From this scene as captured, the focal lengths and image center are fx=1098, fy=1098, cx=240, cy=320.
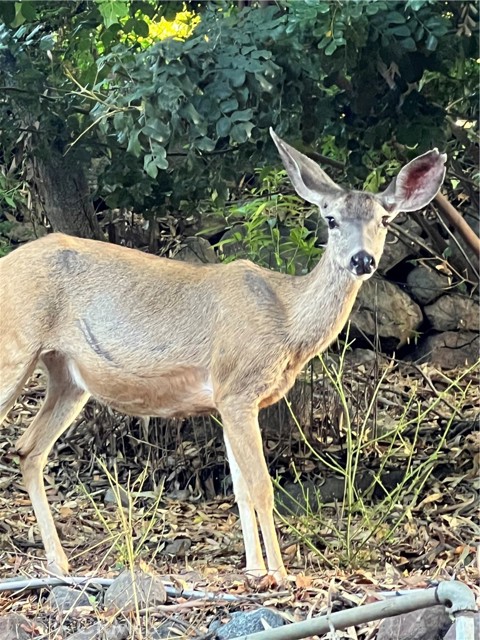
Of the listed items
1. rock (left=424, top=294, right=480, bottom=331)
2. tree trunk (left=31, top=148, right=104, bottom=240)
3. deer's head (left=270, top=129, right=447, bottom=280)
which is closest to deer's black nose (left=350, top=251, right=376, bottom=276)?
deer's head (left=270, top=129, right=447, bottom=280)

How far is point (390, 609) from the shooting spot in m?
3.95

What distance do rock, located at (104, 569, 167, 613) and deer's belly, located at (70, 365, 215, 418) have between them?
116cm

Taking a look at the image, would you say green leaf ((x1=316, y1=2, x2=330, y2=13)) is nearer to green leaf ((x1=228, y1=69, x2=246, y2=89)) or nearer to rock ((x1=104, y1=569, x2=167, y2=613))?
green leaf ((x1=228, y1=69, x2=246, y2=89))

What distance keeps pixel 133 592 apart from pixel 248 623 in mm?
602

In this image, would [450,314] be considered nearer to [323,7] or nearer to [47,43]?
[47,43]

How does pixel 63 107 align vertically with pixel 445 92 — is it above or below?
above

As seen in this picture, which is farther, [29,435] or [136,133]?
[29,435]

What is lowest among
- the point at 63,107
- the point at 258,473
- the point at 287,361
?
the point at 258,473

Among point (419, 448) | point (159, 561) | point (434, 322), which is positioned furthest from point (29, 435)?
point (434, 322)

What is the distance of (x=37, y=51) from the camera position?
7.64m

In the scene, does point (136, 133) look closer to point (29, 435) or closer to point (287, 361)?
point (287, 361)

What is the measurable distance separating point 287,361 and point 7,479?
10.7ft

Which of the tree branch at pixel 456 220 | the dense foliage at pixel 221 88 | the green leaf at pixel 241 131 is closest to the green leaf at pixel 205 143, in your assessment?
the dense foliage at pixel 221 88

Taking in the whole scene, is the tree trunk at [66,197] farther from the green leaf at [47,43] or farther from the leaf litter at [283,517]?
the leaf litter at [283,517]
